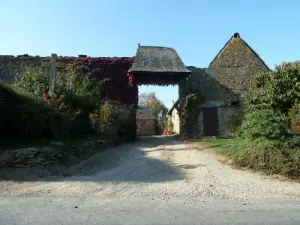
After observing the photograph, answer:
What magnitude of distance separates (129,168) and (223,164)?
10.7 feet

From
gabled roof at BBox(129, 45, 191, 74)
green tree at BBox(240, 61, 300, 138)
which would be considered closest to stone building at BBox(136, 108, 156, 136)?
gabled roof at BBox(129, 45, 191, 74)

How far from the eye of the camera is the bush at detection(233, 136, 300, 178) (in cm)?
971

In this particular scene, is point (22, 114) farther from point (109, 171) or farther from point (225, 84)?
point (225, 84)

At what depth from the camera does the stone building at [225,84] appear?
2103 centimetres

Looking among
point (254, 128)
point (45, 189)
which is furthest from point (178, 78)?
point (45, 189)

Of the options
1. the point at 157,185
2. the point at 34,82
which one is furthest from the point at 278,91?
the point at 34,82

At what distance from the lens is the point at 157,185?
844 cm

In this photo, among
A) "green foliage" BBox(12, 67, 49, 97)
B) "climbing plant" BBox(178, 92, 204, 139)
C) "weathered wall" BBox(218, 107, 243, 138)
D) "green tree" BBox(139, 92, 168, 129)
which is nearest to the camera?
"green foliage" BBox(12, 67, 49, 97)

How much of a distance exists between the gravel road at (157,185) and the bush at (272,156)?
46cm

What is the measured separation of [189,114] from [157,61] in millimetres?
4079

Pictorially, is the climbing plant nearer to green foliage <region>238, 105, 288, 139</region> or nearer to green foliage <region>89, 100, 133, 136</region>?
green foliage <region>89, 100, 133, 136</region>

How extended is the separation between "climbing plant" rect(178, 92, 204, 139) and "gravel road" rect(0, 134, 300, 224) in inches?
340

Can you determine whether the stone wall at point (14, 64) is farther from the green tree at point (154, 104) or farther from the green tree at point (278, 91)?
the green tree at point (154, 104)

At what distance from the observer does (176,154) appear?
13328 mm
